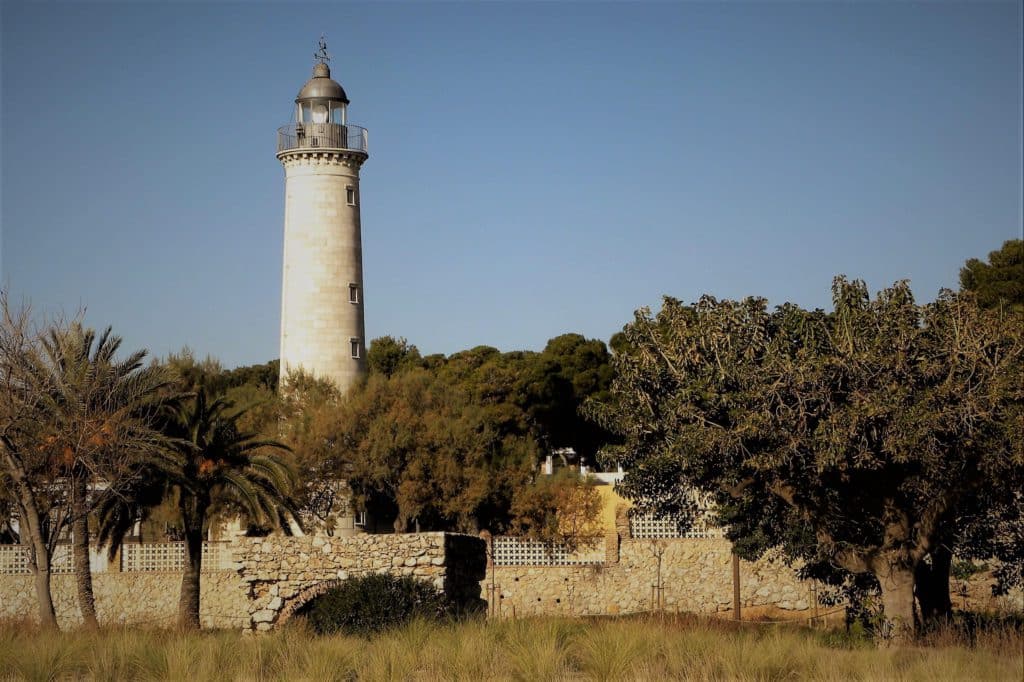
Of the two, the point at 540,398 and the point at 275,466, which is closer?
the point at 275,466

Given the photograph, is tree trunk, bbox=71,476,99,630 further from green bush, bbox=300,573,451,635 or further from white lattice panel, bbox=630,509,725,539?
white lattice panel, bbox=630,509,725,539

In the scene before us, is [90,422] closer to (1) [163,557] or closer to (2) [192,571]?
(2) [192,571]

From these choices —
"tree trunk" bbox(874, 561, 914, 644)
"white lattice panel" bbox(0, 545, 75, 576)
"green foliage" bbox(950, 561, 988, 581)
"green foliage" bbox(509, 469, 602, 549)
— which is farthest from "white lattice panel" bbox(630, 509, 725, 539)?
"white lattice panel" bbox(0, 545, 75, 576)

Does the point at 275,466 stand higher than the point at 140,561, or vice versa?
the point at 275,466

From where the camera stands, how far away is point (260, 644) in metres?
17.9

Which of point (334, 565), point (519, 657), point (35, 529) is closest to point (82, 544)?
point (35, 529)

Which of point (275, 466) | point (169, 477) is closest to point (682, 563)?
point (275, 466)

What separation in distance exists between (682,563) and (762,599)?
214 centimetres

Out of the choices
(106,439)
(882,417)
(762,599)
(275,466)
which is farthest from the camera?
(762,599)

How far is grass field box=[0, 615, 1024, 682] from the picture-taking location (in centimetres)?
1520

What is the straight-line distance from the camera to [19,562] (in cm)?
3334

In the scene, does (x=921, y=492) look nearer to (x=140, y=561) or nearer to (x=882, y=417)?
(x=882, y=417)

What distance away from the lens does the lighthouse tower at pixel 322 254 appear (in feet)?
123

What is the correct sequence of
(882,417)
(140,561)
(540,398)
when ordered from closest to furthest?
1. (882,417)
2. (140,561)
3. (540,398)
